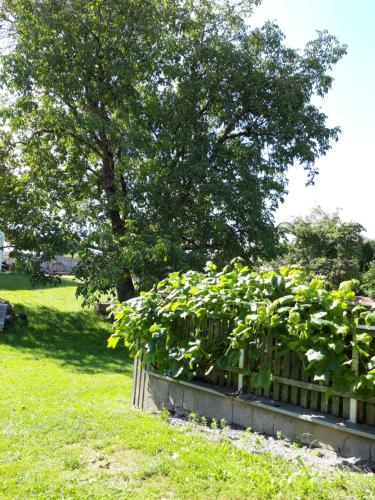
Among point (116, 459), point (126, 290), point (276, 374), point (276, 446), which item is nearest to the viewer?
point (116, 459)

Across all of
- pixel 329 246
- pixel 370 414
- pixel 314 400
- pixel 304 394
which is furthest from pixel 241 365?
pixel 329 246

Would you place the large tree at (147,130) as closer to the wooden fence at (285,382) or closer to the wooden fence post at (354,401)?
the wooden fence at (285,382)

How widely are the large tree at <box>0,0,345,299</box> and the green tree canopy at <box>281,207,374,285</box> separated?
1477 centimetres

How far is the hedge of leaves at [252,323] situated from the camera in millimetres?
3555

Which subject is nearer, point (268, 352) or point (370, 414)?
point (370, 414)

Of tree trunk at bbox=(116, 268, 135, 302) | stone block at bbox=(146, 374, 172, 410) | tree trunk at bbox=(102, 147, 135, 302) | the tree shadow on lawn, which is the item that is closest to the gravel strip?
stone block at bbox=(146, 374, 172, 410)

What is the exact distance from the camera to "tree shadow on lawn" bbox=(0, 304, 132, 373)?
908cm

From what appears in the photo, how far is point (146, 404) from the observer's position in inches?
203

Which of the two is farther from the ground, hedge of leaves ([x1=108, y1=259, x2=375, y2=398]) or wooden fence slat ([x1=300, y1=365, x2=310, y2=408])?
hedge of leaves ([x1=108, y1=259, x2=375, y2=398])

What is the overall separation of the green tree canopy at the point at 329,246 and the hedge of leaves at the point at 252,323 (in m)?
23.1

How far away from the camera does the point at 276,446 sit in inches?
145

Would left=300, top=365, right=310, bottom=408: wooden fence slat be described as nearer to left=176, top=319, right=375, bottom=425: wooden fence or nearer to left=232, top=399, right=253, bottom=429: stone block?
left=176, top=319, right=375, bottom=425: wooden fence

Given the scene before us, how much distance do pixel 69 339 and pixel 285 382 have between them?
27.9 ft

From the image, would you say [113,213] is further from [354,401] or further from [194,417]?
[354,401]
